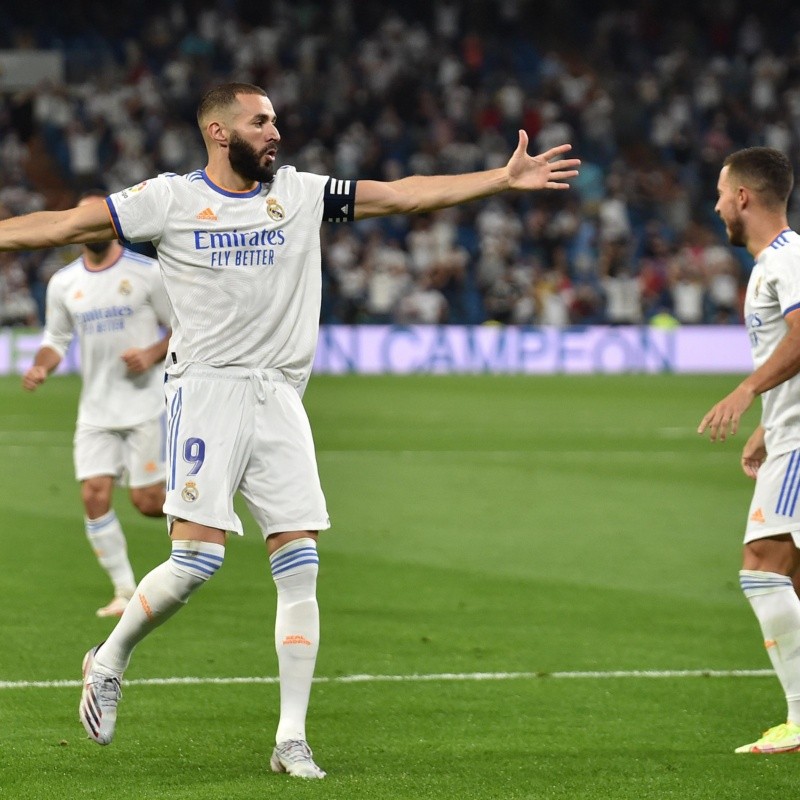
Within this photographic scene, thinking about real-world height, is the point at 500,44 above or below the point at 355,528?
above

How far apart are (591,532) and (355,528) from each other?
1776 mm

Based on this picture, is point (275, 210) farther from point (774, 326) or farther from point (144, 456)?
point (144, 456)

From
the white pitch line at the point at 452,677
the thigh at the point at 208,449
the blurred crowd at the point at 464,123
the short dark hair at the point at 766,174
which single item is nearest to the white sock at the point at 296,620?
the thigh at the point at 208,449

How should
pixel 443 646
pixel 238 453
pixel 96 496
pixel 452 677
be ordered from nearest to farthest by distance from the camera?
1. pixel 238 453
2. pixel 452 677
3. pixel 443 646
4. pixel 96 496

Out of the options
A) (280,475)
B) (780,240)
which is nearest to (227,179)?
(280,475)

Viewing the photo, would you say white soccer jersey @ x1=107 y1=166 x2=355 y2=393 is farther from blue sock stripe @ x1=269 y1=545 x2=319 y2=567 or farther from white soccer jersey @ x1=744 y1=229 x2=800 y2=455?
white soccer jersey @ x1=744 y1=229 x2=800 y2=455

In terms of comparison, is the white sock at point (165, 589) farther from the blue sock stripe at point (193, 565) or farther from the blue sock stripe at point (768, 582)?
the blue sock stripe at point (768, 582)

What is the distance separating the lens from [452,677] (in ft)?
23.6

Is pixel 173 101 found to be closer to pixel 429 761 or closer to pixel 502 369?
pixel 502 369

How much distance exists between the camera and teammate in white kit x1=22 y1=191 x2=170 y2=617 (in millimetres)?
9328

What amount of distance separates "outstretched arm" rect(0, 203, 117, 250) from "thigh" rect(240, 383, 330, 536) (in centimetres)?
83

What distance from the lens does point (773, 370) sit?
18.6ft

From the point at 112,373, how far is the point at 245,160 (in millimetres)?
4023

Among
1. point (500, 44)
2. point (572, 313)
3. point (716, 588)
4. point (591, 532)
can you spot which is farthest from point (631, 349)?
point (716, 588)
